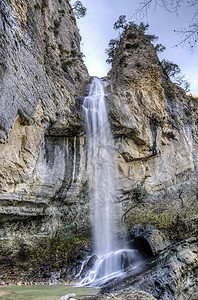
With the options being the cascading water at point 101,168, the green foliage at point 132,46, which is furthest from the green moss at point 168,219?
the green foliage at point 132,46

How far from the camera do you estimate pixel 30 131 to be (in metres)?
7.84

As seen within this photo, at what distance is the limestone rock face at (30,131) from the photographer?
21.3ft

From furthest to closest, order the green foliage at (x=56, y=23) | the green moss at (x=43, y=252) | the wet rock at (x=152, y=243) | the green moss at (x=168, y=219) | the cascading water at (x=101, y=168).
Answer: the green foliage at (x=56, y=23) → the cascading water at (x=101, y=168) → the green moss at (x=168, y=219) → the green moss at (x=43, y=252) → the wet rock at (x=152, y=243)

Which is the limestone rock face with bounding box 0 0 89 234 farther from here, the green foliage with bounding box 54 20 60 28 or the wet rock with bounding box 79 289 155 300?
the green foliage with bounding box 54 20 60 28

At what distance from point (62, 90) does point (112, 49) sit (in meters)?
12.3

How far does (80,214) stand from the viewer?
34.2ft

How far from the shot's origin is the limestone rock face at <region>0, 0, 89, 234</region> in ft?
21.3

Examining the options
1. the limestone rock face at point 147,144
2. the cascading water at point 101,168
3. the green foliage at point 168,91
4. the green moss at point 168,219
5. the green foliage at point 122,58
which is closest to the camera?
the green moss at point 168,219

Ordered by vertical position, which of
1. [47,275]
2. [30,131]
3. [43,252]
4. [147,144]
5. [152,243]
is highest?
[147,144]

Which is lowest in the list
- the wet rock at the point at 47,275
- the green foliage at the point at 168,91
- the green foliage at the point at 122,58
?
the wet rock at the point at 47,275

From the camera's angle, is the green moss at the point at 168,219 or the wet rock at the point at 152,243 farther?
the green moss at the point at 168,219

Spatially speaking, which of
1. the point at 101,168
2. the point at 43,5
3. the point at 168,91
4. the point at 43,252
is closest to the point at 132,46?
the point at 168,91

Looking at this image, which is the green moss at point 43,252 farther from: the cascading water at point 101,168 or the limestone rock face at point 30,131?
the cascading water at point 101,168

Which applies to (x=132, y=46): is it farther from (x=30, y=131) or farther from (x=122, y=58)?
(x=30, y=131)
